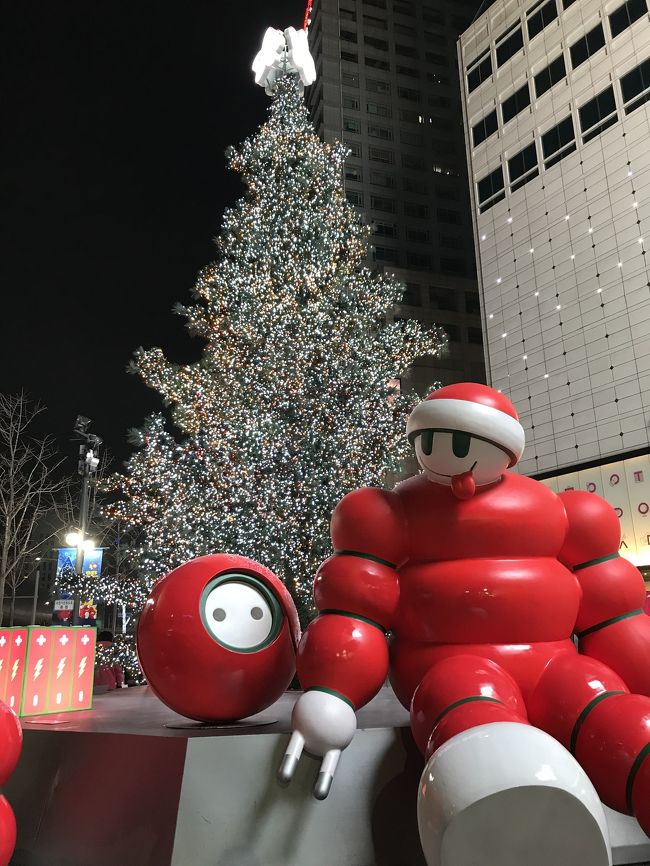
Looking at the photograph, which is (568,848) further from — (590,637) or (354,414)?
(354,414)

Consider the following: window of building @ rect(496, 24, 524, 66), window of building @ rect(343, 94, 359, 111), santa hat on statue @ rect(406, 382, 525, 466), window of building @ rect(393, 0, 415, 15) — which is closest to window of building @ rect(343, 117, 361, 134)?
window of building @ rect(343, 94, 359, 111)

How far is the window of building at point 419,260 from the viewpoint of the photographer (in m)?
43.9

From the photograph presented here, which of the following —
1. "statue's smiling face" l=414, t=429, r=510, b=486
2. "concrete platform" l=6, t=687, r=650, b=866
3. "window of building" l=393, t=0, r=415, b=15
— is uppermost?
"window of building" l=393, t=0, r=415, b=15

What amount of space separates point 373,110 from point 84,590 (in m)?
43.9

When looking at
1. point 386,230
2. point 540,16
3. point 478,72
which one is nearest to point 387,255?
point 386,230

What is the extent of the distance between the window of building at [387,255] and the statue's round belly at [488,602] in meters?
41.3

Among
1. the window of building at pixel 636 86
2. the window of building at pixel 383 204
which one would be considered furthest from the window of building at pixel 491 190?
the window of building at pixel 383 204

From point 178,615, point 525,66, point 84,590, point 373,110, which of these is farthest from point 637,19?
point 373,110

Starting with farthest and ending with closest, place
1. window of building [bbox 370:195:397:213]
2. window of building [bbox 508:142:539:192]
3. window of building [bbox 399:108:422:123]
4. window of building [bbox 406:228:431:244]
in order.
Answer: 1. window of building [bbox 399:108:422:123]
2. window of building [bbox 406:228:431:244]
3. window of building [bbox 370:195:397:213]
4. window of building [bbox 508:142:539:192]

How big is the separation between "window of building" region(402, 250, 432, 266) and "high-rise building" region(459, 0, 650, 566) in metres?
20.0

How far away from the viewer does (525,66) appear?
22.5m

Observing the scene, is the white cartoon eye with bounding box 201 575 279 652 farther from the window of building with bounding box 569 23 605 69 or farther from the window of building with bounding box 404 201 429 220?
the window of building with bounding box 404 201 429 220

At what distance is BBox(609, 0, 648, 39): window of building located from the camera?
1891 cm

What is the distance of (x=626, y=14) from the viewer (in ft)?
63.3
